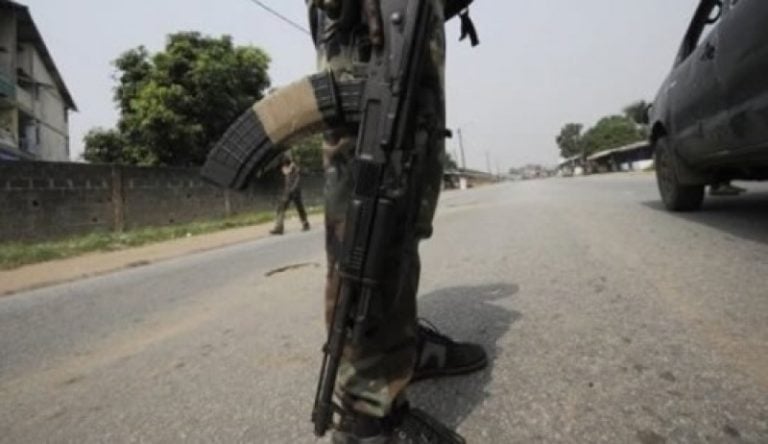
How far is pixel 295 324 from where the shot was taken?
9.91 ft

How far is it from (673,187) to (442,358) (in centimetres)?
459

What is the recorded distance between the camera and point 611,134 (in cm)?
8588

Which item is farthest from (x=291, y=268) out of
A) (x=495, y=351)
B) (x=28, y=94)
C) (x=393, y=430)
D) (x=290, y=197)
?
(x=28, y=94)

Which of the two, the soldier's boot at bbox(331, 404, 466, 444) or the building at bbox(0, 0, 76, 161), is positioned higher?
the building at bbox(0, 0, 76, 161)

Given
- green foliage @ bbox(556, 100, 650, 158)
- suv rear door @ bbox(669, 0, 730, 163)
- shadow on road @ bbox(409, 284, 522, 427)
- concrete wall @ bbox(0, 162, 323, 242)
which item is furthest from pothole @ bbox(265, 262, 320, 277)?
green foliage @ bbox(556, 100, 650, 158)

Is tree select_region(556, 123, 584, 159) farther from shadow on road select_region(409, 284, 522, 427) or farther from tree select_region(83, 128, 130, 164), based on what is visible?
shadow on road select_region(409, 284, 522, 427)

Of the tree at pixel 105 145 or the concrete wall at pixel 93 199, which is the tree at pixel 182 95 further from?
the concrete wall at pixel 93 199

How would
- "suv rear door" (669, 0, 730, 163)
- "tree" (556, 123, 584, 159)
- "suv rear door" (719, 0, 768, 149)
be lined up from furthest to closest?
"tree" (556, 123, 584, 159) < "suv rear door" (669, 0, 730, 163) < "suv rear door" (719, 0, 768, 149)

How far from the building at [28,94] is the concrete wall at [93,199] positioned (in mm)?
7482

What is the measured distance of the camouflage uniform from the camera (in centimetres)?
150

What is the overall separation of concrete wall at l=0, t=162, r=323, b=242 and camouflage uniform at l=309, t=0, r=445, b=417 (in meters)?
12.5

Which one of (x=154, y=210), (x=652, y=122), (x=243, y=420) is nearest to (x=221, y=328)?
(x=243, y=420)

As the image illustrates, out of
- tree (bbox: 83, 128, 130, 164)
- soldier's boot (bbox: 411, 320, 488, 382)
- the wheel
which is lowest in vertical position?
soldier's boot (bbox: 411, 320, 488, 382)

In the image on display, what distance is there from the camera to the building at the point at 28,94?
25508 millimetres
